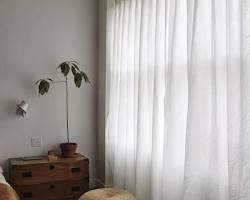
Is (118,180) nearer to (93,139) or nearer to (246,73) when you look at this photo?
(93,139)

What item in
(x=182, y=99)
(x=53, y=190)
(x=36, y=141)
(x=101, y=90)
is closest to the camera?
(x=182, y=99)

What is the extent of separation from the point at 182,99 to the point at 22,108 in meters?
1.98

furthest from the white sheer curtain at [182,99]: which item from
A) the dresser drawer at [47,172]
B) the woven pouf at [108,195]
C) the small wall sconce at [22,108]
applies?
the small wall sconce at [22,108]

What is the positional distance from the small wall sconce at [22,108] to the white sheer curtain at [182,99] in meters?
1.02

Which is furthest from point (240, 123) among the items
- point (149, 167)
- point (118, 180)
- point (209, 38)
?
point (118, 180)

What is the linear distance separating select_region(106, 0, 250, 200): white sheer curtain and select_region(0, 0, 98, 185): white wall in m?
0.66

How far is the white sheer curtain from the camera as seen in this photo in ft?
5.62

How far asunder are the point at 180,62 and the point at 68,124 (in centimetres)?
198

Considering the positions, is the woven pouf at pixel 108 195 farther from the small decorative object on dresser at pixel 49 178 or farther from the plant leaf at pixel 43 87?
the plant leaf at pixel 43 87

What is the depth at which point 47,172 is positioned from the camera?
3.23 meters

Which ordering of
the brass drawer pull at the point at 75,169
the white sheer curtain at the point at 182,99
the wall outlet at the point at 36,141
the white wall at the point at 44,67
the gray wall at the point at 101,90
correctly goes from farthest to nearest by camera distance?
the gray wall at the point at 101,90 < the wall outlet at the point at 36,141 < the white wall at the point at 44,67 < the brass drawer pull at the point at 75,169 < the white sheer curtain at the point at 182,99

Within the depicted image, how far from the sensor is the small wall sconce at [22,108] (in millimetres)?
3395

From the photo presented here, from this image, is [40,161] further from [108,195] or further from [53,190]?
[108,195]

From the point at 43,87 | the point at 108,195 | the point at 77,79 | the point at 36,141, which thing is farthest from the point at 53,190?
the point at 77,79
